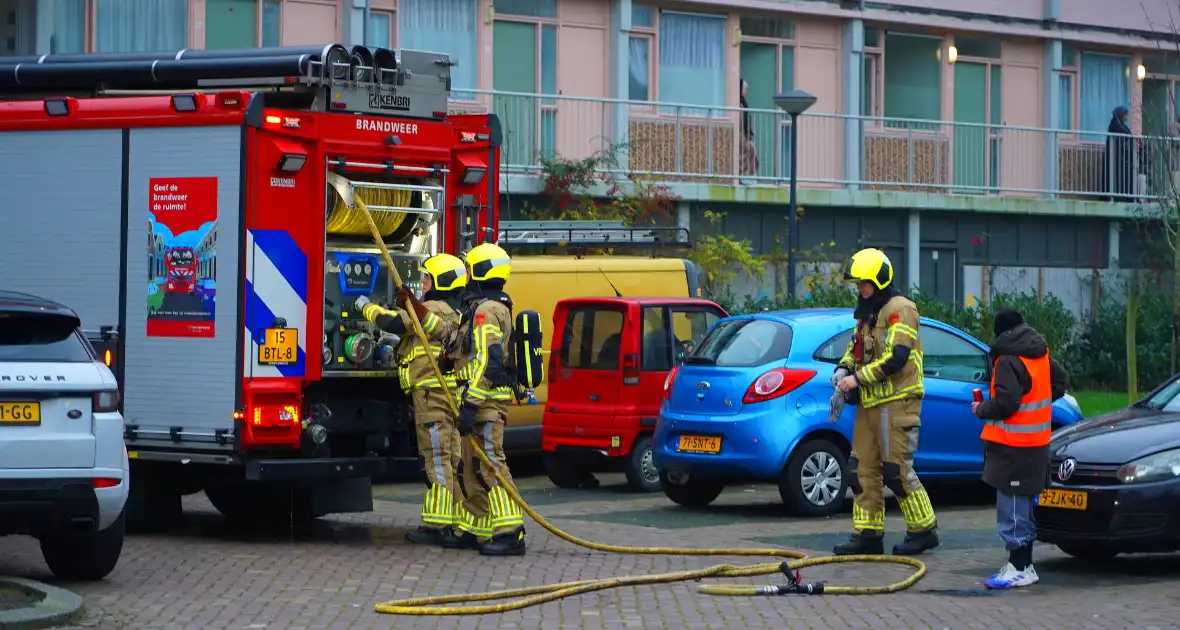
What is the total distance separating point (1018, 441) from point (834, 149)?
61.1 feet

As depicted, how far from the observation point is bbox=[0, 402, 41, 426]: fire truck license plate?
9.35m

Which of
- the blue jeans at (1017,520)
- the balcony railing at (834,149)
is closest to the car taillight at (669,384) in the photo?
→ the blue jeans at (1017,520)

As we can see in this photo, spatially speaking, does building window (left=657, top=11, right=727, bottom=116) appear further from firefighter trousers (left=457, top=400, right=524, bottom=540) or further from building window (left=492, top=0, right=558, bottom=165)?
firefighter trousers (left=457, top=400, right=524, bottom=540)

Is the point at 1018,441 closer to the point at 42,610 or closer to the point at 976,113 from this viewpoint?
the point at 42,610

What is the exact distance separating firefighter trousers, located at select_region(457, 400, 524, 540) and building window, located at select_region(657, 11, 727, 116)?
15.9m

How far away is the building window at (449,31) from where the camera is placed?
989 inches

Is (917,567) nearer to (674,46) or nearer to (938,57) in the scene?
(674,46)

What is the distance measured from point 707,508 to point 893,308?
3.73 m

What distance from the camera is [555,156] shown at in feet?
82.0

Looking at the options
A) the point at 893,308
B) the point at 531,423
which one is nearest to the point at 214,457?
the point at 893,308

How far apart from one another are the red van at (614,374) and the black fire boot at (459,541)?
3.72 metres

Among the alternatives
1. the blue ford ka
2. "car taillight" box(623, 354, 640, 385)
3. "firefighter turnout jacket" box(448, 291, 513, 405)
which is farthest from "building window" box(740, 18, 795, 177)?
"firefighter turnout jacket" box(448, 291, 513, 405)

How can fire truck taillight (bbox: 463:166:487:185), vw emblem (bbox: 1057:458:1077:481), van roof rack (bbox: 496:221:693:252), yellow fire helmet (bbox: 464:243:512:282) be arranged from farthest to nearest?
1. van roof rack (bbox: 496:221:693:252)
2. fire truck taillight (bbox: 463:166:487:185)
3. yellow fire helmet (bbox: 464:243:512:282)
4. vw emblem (bbox: 1057:458:1077:481)

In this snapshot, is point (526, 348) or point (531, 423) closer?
point (526, 348)
